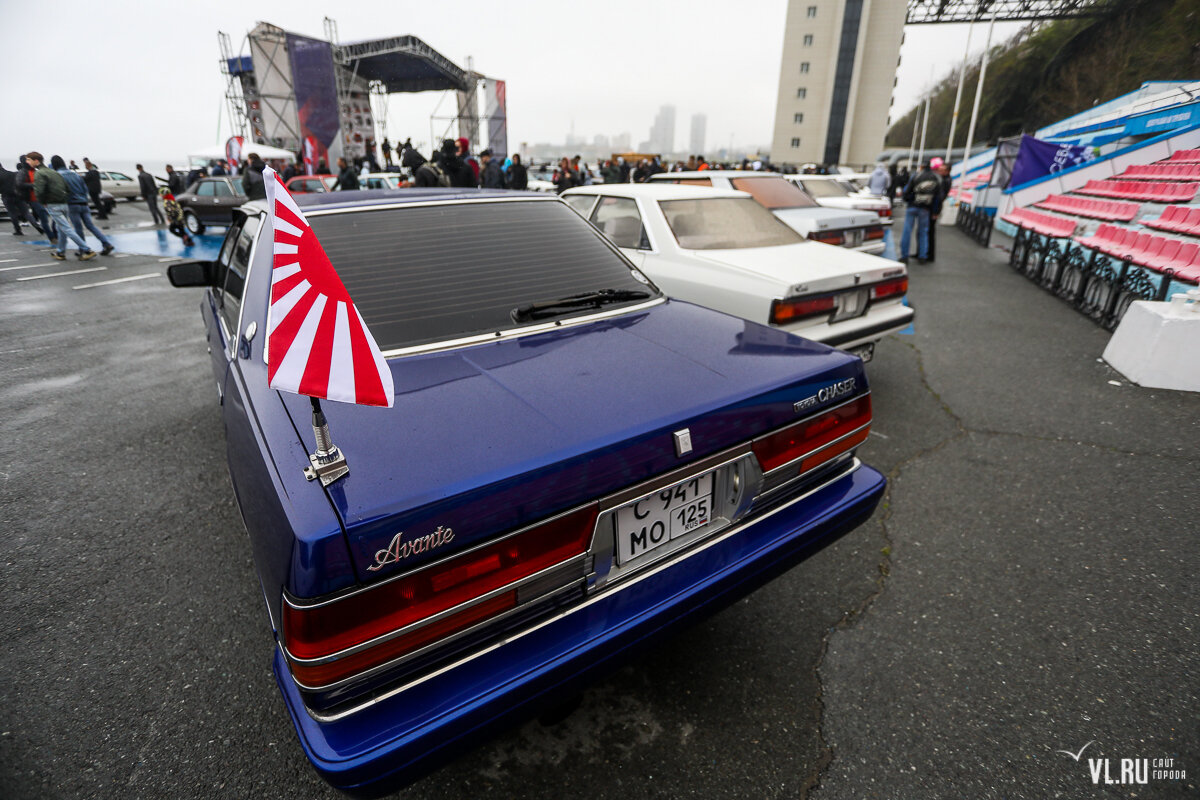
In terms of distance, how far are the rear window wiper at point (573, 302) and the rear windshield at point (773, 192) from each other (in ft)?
18.3

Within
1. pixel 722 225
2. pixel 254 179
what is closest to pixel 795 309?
pixel 722 225

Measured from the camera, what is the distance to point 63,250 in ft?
37.4

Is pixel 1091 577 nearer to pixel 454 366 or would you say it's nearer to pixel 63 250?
pixel 454 366

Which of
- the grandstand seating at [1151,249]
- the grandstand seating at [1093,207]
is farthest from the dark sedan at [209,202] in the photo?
the grandstand seating at [1093,207]

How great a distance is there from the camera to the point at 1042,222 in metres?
11.3

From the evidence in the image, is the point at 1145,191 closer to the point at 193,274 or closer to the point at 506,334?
the point at 506,334

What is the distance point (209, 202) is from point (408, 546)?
55.1 feet

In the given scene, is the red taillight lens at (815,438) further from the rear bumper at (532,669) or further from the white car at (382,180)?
the white car at (382,180)

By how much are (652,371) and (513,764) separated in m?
1.38

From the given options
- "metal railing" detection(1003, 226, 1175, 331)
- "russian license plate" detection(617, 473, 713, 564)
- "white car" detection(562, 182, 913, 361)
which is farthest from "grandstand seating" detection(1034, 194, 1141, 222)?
"russian license plate" detection(617, 473, 713, 564)

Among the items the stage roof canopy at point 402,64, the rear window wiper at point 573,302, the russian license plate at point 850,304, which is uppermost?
the stage roof canopy at point 402,64

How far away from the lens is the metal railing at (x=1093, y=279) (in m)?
5.69


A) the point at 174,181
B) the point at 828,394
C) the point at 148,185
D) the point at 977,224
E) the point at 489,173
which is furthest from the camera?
the point at 174,181

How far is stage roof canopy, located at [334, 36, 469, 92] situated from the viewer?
1143 inches
